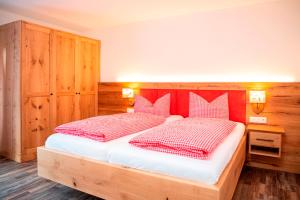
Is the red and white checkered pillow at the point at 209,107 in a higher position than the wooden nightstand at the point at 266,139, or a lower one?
higher

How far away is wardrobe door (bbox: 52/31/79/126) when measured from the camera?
12.0 ft

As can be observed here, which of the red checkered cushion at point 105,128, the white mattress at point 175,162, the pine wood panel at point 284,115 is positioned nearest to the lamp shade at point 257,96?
the pine wood panel at point 284,115

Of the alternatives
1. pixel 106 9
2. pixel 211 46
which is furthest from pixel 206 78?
pixel 106 9

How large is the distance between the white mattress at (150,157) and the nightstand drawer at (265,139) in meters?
0.60

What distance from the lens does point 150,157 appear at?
1775 mm

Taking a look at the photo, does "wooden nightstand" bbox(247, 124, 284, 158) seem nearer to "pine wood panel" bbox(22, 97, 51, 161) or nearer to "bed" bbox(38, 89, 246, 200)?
"bed" bbox(38, 89, 246, 200)

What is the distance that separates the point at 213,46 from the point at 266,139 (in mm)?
1547

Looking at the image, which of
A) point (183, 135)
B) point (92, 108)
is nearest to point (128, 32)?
point (92, 108)

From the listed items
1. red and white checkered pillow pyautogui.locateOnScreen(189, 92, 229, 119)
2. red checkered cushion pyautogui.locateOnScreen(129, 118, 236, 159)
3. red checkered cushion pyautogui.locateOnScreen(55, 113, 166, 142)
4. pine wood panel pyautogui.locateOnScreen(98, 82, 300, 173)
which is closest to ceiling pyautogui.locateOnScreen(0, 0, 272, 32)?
pine wood panel pyautogui.locateOnScreen(98, 82, 300, 173)

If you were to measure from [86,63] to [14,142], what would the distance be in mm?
1828

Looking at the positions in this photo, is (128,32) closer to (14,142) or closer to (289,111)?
(14,142)

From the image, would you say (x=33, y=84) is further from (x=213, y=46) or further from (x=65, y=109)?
(x=213, y=46)

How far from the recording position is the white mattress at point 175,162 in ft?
5.13

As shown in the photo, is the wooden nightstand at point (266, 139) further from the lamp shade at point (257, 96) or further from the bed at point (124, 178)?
the bed at point (124, 178)
